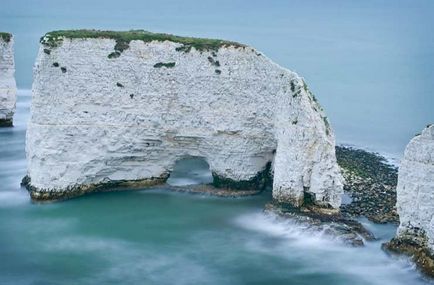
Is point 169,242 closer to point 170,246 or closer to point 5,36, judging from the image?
point 170,246

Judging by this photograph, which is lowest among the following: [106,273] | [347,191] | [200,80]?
[106,273]

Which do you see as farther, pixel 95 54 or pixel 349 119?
pixel 349 119

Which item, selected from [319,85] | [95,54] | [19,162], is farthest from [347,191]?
[319,85]

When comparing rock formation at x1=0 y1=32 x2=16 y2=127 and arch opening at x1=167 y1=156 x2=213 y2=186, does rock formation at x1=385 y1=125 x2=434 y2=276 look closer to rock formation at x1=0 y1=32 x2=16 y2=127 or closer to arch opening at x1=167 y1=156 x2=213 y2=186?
arch opening at x1=167 y1=156 x2=213 y2=186

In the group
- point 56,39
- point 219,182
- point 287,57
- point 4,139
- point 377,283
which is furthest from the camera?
point 287,57

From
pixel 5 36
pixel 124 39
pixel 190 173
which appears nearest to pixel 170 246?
pixel 190 173

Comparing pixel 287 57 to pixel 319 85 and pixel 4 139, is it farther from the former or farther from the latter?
pixel 4 139
